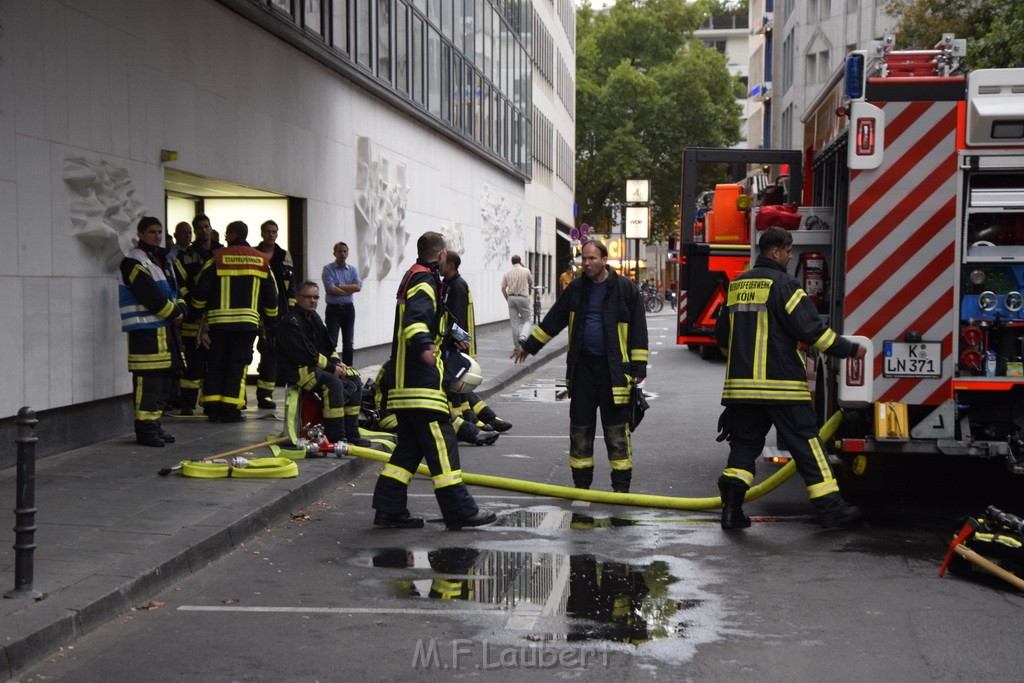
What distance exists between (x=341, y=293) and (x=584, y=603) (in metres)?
10.5

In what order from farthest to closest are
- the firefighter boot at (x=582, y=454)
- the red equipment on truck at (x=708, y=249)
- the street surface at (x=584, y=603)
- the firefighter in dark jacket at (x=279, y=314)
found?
the red equipment on truck at (x=708, y=249) → the firefighter in dark jacket at (x=279, y=314) → the firefighter boot at (x=582, y=454) → the street surface at (x=584, y=603)

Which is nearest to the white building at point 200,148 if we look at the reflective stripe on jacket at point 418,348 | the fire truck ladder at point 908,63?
the reflective stripe on jacket at point 418,348

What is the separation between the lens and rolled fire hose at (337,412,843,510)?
816 centimetres

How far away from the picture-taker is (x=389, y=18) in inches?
811

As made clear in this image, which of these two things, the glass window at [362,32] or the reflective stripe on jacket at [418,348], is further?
the glass window at [362,32]

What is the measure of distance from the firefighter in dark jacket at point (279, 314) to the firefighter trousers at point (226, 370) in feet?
3.18

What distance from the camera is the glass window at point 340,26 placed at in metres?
17.4

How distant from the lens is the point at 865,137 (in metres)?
7.69

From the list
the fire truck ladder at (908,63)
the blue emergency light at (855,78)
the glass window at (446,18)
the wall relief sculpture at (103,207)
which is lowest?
the wall relief sculpture at (103,207)

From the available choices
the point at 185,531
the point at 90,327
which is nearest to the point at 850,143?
the point at 185,531

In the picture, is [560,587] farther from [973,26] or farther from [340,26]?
[973,26]

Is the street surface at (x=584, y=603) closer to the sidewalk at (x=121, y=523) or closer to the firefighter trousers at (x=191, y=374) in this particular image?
the sidewalk at (x=121, y=523)

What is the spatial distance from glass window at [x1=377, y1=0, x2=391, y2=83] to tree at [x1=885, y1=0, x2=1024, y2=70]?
342 inches

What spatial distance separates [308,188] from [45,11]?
22.9 ft
